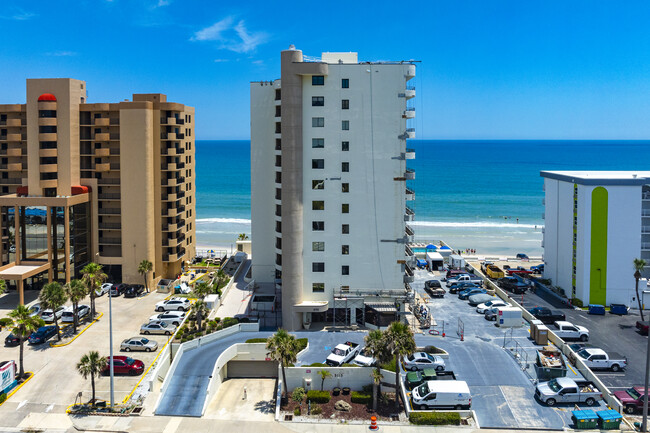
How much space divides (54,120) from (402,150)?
132ft

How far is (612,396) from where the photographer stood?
3888 cm

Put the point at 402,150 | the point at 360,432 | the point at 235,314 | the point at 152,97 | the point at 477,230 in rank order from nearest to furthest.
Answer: the point at 360,432, the point at 402,150, the point at 235,314, the point at 152,97, the point at 477,230

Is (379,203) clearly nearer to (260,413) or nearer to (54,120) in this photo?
(260,413)

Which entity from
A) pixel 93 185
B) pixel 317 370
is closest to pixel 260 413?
pixel 317 370

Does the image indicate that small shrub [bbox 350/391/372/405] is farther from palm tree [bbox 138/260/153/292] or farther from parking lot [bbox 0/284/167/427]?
palm tree [bbox 138/260/153/292]

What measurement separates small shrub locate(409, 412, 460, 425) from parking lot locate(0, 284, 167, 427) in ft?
67.7

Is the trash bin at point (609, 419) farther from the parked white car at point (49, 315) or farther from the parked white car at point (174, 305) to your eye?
the parked white car at point (49, 315)

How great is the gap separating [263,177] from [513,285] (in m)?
31.7

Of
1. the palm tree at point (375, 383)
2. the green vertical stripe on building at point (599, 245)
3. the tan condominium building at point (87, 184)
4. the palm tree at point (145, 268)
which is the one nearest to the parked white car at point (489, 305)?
the green vertical stripe on building at point (599, 245)

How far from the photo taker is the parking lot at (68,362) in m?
40.0

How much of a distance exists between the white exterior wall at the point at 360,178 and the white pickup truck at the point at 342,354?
7.64 m

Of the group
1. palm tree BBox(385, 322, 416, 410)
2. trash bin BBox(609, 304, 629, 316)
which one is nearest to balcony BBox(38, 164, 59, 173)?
palm tree BBox(385, 322, 416, 410)

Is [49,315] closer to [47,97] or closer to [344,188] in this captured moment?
[47,97]

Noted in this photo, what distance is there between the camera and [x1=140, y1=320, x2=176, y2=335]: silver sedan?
53.9 m
